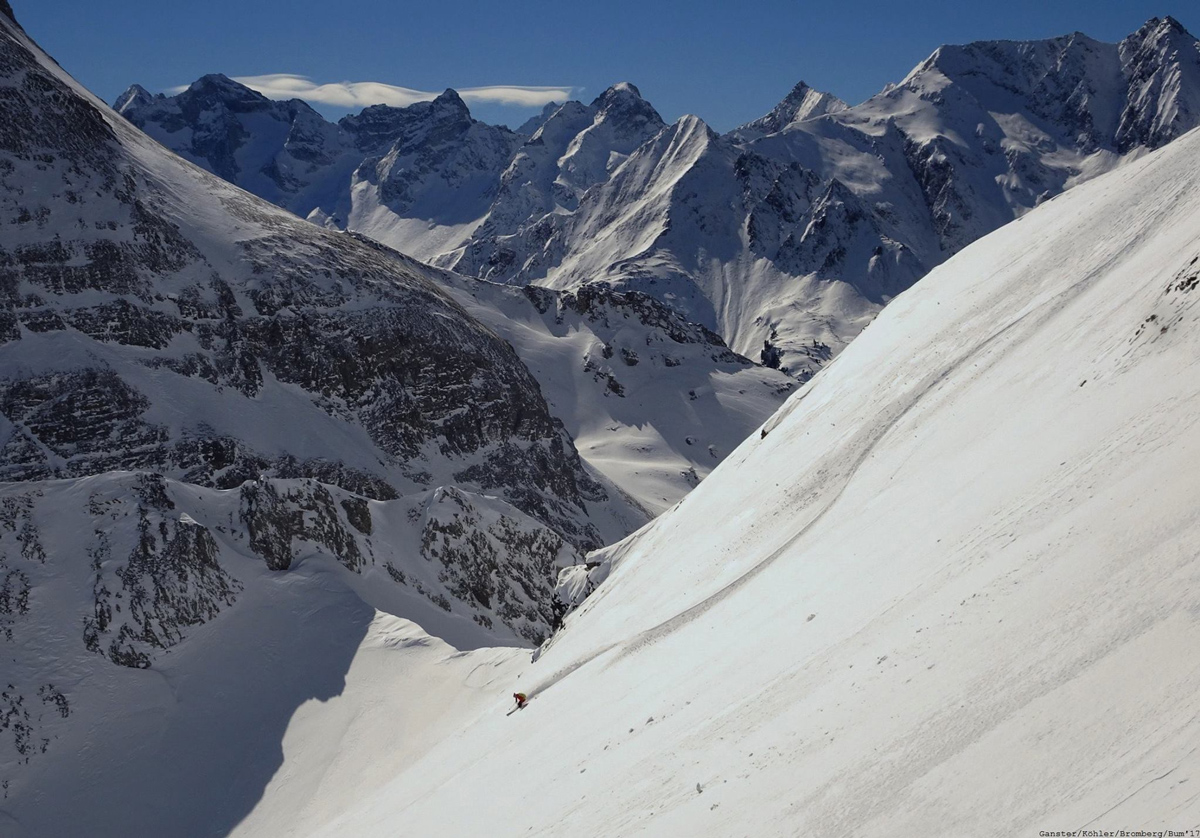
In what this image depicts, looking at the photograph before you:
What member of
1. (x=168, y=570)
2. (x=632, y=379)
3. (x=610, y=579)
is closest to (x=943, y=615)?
Answer: (x=610, y=579)

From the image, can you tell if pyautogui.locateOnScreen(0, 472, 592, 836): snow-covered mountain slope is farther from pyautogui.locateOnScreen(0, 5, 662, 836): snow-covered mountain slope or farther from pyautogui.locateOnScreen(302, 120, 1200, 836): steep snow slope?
pyautogui.locateOnScreen(302, 120, 1200, 836): steep snow slope

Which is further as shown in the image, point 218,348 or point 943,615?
point 218,348

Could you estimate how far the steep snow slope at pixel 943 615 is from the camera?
38.3ft

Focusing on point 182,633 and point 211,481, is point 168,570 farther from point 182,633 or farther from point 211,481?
point 211,481

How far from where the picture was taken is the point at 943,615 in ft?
50.1

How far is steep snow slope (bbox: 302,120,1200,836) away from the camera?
11.7 metres

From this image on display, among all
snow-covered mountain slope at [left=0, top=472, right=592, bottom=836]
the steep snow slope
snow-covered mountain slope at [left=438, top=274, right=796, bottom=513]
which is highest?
snow-covered mountain slope at [left=438, top=274, right=796, bottom=513]

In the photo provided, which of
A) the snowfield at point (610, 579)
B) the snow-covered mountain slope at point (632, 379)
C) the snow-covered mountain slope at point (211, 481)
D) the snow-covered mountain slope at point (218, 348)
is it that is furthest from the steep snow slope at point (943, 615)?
the snow-covered mountain slope at point (632, 379)

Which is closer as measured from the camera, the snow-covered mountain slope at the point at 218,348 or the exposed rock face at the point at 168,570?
the exposed rock face at the point at 168,570

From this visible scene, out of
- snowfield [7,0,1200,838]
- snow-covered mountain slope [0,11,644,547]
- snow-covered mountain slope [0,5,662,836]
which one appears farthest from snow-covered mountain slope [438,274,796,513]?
snowfield [7,0,1200,838]

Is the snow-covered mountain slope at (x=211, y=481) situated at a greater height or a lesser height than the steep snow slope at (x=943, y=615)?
greater

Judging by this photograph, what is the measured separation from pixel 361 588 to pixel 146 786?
49.4ft

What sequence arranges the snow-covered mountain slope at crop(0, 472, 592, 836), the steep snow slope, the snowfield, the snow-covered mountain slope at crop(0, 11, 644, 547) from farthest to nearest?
1. the snow-covered mountain slope at crop(0, 11, 644, 547)
2. the snow-covered mountain slope at crop(0, 472, 592, 836)
3. the snowfield
4. the steep snow slope

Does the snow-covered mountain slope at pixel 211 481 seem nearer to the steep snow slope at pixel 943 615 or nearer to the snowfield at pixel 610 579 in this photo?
the snowfield at pixel 610 579
